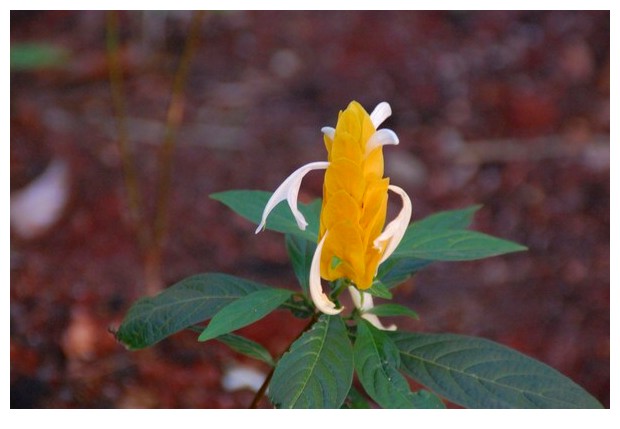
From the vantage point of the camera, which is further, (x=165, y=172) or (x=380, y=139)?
(x=165, y=172)

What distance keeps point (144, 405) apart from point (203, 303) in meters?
0.93

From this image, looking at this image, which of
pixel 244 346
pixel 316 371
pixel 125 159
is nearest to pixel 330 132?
pixel 316 371

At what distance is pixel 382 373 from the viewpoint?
1.04 meters

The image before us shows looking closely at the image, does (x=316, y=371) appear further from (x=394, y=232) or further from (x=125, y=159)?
(x=125, y=159)

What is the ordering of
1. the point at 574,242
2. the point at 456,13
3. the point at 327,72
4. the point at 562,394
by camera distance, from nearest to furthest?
the point at 562,394
the point at 574,242
the point at 327,72
the point at 456,13

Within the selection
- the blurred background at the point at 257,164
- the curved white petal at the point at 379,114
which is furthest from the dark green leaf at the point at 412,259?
the blurred background at the point at 257,164

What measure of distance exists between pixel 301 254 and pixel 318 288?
0.22 m

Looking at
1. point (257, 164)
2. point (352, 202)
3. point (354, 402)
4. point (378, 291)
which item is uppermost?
point (352, 202)

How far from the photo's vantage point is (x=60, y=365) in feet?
6.63

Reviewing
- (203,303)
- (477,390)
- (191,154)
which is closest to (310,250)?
(203,303)

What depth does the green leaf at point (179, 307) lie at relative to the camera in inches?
44.8

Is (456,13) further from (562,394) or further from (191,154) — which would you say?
(562,394)

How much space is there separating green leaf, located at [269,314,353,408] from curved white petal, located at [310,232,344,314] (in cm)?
2

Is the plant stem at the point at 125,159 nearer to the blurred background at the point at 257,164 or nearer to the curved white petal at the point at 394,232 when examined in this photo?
the blurred background at the point at 257,164
